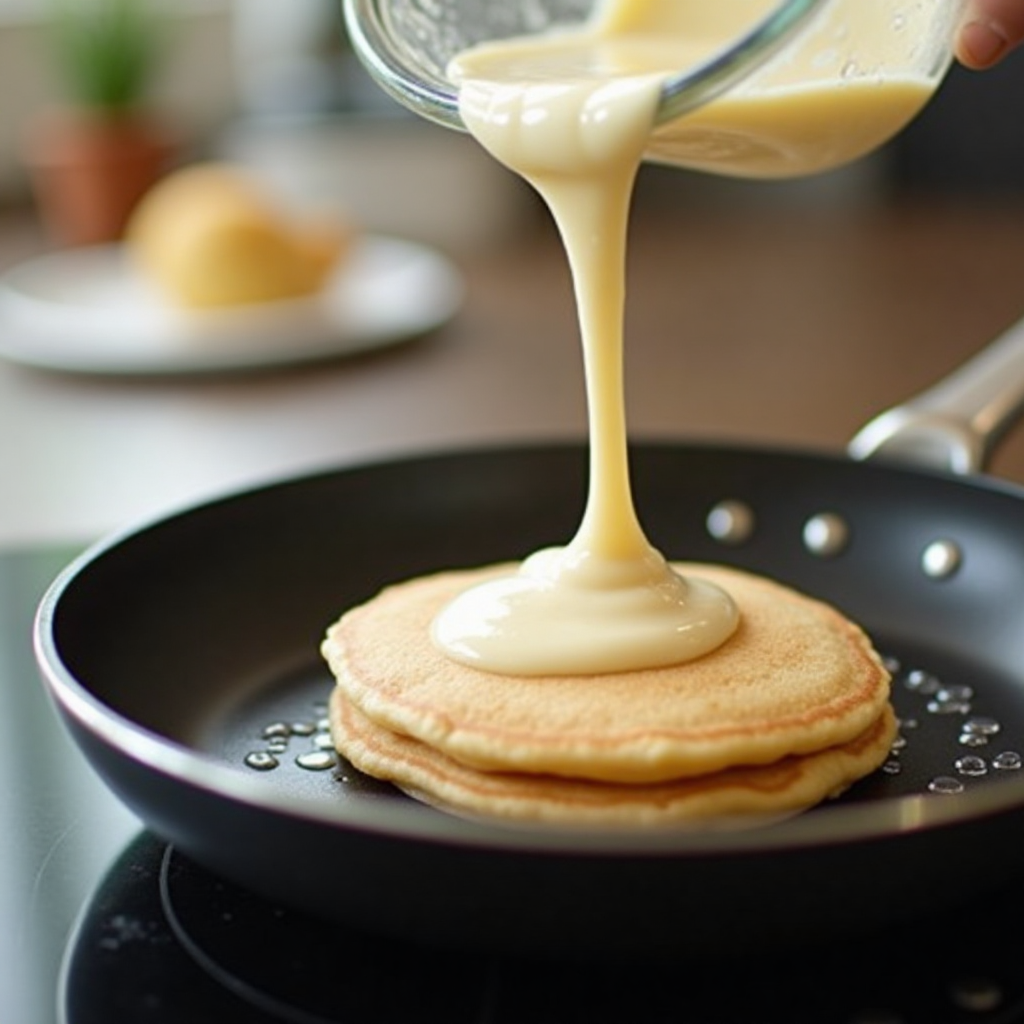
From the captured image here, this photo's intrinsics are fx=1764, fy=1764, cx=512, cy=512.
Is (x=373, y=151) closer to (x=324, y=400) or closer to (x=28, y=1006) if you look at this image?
(x=324, y=400)

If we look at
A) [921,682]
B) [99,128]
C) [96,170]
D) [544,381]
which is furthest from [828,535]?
[99,128]

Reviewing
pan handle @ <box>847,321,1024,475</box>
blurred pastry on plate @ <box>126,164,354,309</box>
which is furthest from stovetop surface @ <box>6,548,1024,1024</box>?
blurred pastry on plate @ <box>126,164,354,309</box>

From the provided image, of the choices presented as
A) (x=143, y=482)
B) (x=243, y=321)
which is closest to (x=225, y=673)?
(x=143, y=482)

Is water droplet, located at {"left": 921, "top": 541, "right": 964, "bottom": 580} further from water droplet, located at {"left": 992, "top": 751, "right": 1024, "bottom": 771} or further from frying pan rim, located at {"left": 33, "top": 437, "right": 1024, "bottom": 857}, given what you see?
frying pan rim, located at {"left": 33, "top": 437, "right": 1024, "bottom": 857}

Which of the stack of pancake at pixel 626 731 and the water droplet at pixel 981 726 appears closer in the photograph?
the stack of pancake at pixel 626 731

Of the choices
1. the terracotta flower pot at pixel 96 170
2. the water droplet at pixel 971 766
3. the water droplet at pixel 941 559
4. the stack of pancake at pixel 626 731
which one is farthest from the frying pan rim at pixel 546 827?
the terracotta flower pot at pixel 96 170

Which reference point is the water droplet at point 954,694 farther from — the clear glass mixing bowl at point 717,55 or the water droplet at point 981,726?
the clear glass mixing bowl at point 717,55
